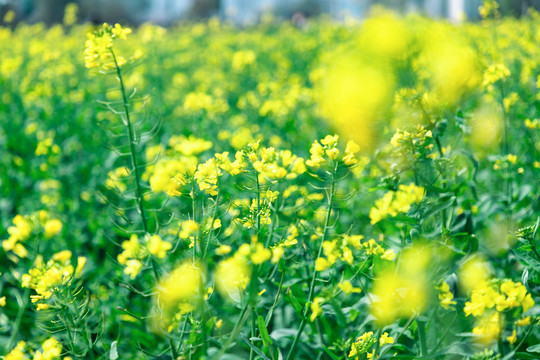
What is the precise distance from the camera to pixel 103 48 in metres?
1.26

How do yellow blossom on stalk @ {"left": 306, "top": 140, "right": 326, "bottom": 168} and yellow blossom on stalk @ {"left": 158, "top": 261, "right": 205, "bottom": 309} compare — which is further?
yellow blossom on stalk @ {"left": 306, "top": 140, "right": 326, "bottom": 168}

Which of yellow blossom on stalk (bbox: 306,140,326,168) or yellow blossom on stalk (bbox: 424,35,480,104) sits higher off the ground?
yellow blossom on stalk (bbox: 306,140,326,168)

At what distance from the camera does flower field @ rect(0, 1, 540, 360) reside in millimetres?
1124

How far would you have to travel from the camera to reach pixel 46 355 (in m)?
1.07

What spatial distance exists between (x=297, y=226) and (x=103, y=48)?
66cm

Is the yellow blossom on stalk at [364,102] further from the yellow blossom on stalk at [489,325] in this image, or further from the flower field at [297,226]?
the yellow blossom on stalk at [489,325]

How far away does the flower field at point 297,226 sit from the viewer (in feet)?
3.69

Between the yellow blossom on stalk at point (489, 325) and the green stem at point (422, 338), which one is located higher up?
the yellow blossom on stalk at point (489, 325)

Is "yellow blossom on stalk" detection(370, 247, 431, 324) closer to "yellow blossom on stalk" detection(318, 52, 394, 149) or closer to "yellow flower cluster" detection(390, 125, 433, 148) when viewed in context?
"yellow flower cluster" detection(390, 125, 433, 148)

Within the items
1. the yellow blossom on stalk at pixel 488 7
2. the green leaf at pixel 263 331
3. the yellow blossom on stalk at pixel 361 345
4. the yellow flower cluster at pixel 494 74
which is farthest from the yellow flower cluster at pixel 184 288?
the yellow blossom on stalk at pixel 488 7

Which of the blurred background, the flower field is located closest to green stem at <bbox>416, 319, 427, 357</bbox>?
the flower field

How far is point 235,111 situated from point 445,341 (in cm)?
316

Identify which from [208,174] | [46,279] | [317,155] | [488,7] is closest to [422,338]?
[317,155]

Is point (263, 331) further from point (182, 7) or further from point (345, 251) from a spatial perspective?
point (182, 7)
